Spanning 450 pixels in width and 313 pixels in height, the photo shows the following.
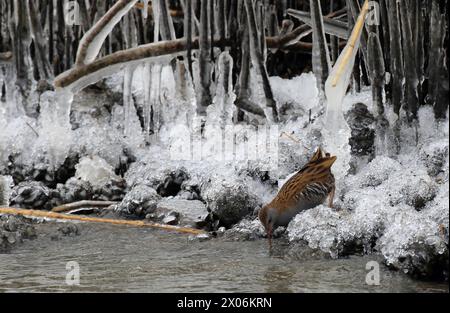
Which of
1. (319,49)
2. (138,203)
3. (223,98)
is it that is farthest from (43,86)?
(319,49)

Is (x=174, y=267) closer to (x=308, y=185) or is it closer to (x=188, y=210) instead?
(x=308, y=185)

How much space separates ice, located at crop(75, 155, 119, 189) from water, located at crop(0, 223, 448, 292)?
90 cm

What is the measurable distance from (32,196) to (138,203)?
781 millimetres

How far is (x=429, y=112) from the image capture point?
4.79 meters

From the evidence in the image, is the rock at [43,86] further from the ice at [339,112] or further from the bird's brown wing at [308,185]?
the bird's brown wing at [308,185]

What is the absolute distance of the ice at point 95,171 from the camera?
5.43 metres

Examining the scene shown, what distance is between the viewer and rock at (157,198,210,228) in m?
4.62

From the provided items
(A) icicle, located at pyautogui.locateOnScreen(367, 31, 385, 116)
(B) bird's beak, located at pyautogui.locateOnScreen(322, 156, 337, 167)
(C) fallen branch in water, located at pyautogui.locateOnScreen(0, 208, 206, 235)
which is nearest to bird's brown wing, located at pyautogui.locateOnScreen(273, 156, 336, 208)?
(B) bird's beak, located at pyautogui.locateOnScreen(322, 156, 337, 167)

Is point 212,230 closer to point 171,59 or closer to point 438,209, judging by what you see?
point 438,209

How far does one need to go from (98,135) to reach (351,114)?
1.93 metres

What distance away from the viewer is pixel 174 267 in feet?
12.3

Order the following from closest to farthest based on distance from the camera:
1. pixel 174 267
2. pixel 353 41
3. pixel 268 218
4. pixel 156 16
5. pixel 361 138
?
pixel 174 267
pixel 268 218
pixel 353 41
pixel 361 138
pixel 156 16

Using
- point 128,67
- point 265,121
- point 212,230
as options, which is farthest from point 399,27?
point 128,67

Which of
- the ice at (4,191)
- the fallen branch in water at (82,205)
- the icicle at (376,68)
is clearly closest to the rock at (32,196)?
the ice at (4,191)
